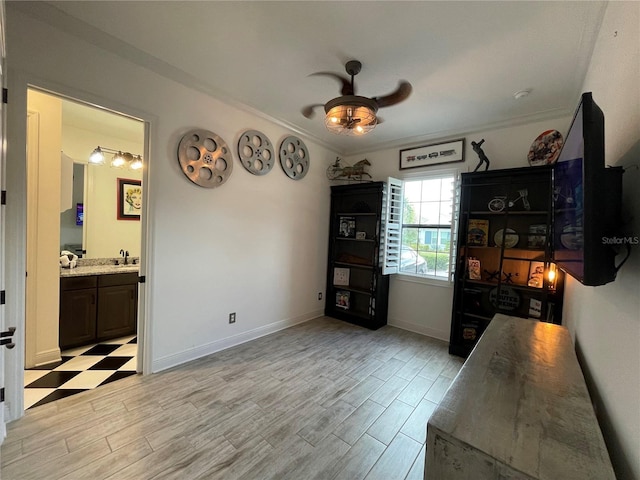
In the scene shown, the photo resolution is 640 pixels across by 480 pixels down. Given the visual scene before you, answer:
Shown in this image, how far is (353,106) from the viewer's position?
6.77 ft

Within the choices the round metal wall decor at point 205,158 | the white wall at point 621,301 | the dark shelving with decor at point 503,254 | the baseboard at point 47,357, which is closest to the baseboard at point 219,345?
the baseboard at point 47,357

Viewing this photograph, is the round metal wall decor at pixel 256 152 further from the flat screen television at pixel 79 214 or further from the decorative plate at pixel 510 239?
the decorative plate at pixel 510 239

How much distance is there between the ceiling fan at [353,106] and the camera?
81.0 inches

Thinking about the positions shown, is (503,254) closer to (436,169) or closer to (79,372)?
(436,169)

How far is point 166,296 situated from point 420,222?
3230mm

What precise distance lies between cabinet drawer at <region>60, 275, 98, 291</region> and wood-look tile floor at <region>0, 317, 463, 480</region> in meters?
1.31

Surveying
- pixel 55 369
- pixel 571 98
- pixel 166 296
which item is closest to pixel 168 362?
pixel 166 296

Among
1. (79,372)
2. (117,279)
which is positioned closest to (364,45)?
(117,279)

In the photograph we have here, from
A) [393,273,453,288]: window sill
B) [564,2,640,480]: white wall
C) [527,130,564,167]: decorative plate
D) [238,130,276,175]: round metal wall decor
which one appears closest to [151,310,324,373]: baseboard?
[393,273,453,288]: window sill

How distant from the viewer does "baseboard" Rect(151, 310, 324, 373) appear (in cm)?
251

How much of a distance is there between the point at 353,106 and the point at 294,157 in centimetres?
164

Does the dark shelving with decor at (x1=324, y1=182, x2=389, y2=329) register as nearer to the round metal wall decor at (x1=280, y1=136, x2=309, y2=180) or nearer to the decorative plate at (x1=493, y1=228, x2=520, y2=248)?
the round metal wall decor at (x1=280, y1=136, x2=309, y2=180)

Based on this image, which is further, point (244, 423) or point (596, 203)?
point (244, 423)

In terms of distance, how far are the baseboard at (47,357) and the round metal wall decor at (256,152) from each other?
2.67m
